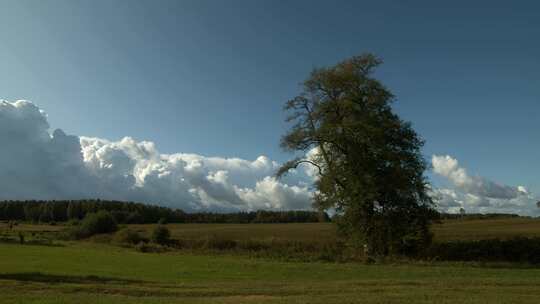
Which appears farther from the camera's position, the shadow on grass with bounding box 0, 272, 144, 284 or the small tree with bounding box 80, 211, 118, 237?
the small tree with bounding box 80, 211, 118, 237

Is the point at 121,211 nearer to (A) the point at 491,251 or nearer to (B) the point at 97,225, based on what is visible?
(B) the point at 97,225

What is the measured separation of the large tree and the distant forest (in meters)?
111

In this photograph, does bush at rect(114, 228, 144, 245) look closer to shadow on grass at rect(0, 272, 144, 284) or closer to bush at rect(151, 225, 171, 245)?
bush at rect(151, 225, 171, 245)

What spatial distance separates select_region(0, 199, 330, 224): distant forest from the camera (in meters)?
150

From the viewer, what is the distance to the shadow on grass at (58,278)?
20.3m

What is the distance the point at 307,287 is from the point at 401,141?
20.4 meters

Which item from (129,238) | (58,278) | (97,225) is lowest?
(129,238)

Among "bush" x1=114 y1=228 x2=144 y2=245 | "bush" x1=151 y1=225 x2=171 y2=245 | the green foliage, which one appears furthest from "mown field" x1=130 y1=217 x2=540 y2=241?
the green foliage

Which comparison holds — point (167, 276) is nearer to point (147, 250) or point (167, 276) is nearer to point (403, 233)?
point (403, 233)

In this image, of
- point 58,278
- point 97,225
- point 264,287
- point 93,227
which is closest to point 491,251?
point 264,287

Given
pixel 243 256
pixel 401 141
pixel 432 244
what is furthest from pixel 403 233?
pixel 243 256

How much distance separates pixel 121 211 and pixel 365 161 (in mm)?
126704

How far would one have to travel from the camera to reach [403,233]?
32.9 m

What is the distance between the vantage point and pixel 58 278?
2152 cm
